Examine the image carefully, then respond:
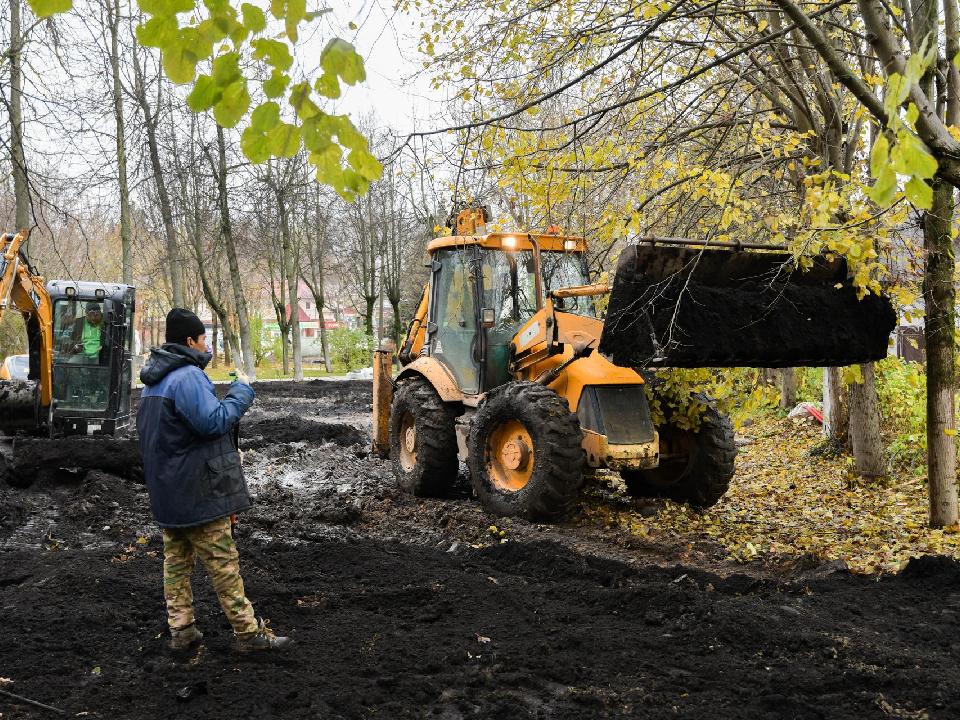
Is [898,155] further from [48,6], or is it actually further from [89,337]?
[89,337]

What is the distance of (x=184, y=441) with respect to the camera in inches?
164

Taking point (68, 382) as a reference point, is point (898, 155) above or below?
above

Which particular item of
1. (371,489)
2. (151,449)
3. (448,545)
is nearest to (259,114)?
(151,449)

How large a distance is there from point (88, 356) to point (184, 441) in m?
8.64

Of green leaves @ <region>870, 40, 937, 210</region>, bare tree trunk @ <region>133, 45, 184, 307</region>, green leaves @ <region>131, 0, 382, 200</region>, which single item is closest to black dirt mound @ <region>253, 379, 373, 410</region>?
bare tree trunk @ <region>133, 45, 184, 307</region>

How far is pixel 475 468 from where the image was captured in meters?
7.63

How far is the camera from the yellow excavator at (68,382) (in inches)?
382

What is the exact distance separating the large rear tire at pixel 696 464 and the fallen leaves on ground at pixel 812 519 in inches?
8.2

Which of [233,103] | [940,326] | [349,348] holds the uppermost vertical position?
[233,103]

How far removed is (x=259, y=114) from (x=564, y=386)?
5.23 m

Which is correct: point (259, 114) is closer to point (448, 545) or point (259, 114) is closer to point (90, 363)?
point (448, 545)

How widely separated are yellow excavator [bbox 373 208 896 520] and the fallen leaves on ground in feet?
1.62

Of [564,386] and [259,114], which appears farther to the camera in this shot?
[564,386]

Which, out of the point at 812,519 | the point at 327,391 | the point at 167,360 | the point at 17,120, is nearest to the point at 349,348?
the point at 327,391
